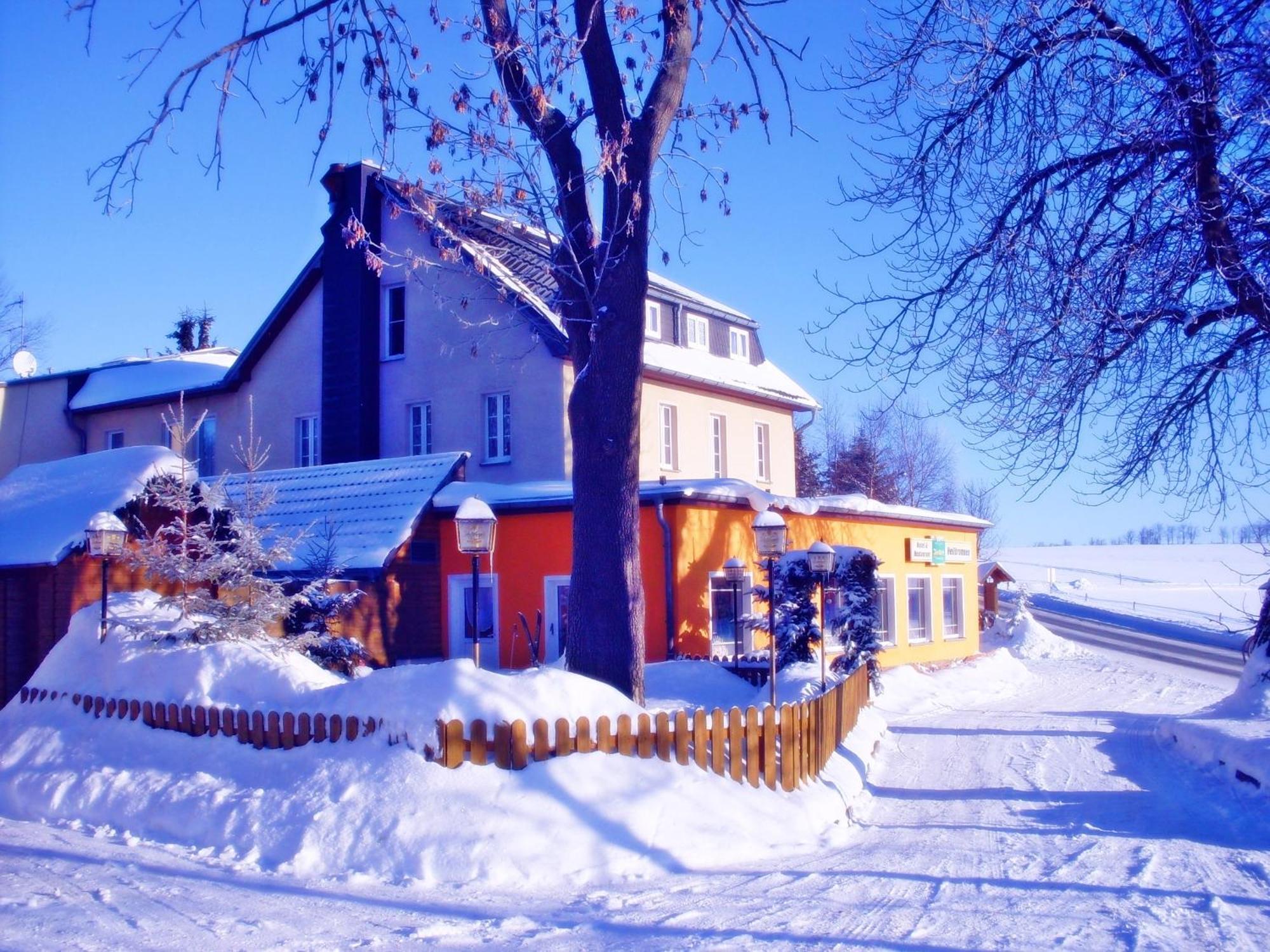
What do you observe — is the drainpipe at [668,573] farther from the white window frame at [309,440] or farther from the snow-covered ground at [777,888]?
the white window frame at [309,440]

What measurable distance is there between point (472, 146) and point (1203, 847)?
26.5ft

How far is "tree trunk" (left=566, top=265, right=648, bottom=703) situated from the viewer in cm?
1048

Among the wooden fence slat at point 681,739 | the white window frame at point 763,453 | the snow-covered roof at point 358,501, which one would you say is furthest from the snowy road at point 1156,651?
the wooden fence slat at point 681,739

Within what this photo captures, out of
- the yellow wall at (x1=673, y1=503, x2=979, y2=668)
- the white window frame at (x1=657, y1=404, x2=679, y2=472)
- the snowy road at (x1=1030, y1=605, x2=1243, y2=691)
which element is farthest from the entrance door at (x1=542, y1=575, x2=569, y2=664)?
the snowy road at (x1=1030, y1=605, x2=1243, y2=691)

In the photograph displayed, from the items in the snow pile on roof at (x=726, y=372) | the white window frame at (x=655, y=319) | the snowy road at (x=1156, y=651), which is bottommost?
the snowy road at (x=1156, y=651)

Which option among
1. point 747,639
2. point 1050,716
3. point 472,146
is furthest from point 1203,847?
point 747,639

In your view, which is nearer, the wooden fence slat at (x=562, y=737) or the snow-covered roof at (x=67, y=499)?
the wooden fence slat at (x=562, y=737)

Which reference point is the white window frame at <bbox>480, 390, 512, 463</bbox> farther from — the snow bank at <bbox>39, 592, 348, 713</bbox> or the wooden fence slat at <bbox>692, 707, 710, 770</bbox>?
the wooden fence slat at <bbox>692, 707, 710, 770</bbox>

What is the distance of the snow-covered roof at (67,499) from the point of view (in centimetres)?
1586

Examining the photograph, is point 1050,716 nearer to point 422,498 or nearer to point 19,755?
point 422,498

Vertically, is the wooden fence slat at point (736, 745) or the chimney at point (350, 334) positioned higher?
the chimney at point (350, 334)

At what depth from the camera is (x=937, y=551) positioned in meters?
27.3

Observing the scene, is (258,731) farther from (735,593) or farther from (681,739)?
(735,593)

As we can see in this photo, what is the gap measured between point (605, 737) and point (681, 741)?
651 millimetres
